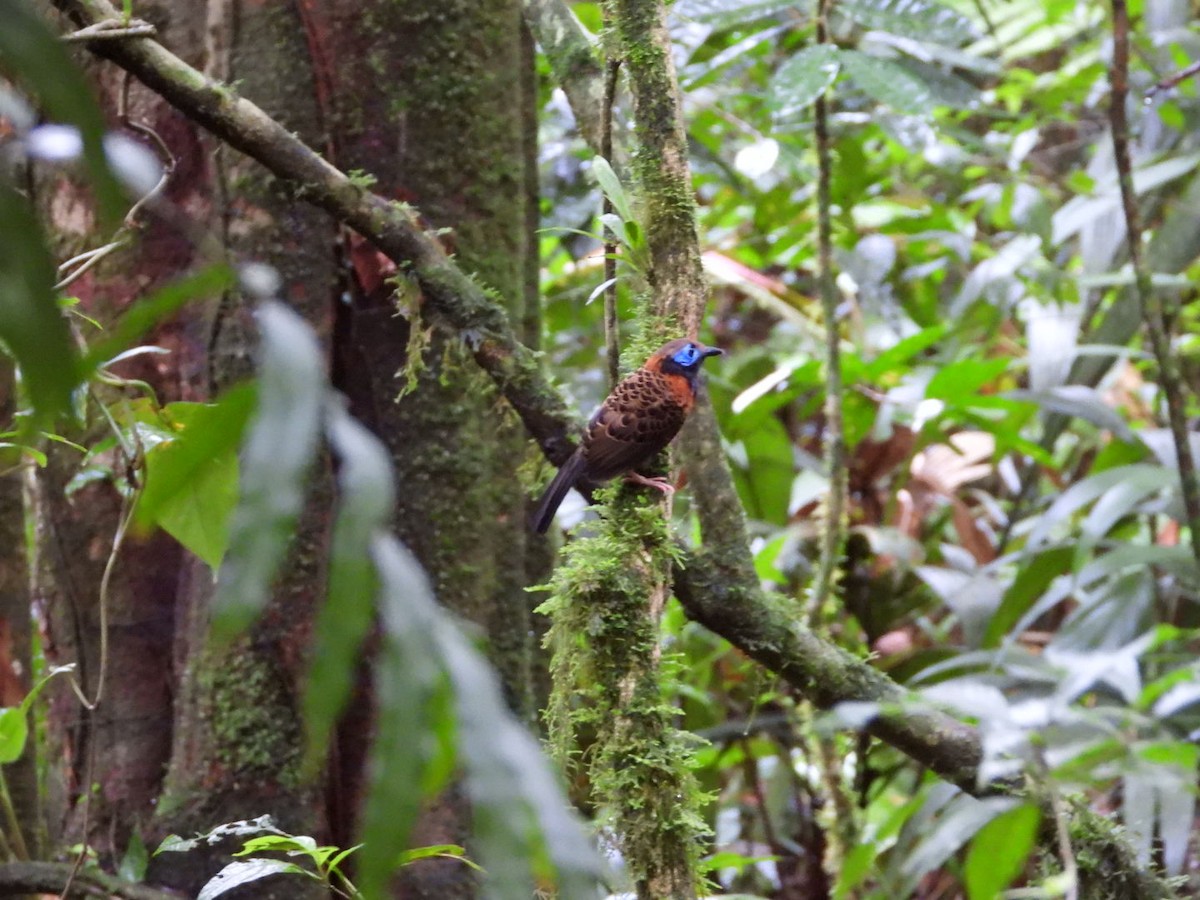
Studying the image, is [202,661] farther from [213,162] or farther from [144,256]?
[213,162]

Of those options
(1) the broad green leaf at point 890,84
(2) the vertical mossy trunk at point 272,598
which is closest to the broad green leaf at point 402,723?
(2) the vertical mossy trunk at point 272,598

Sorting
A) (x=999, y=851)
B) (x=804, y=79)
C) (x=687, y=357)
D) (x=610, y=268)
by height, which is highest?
(x=804, y=79)

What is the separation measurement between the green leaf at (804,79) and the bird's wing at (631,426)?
90 cm

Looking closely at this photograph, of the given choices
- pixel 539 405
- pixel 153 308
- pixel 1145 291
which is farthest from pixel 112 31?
pixel 1145 291

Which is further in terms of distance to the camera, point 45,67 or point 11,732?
point 11,732

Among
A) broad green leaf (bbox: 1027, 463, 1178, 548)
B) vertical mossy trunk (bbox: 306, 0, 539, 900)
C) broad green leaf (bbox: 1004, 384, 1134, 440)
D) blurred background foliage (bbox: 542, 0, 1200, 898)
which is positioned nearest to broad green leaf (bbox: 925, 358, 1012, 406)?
blurred background foliage (bbox: 542, 0, 1200, 898)

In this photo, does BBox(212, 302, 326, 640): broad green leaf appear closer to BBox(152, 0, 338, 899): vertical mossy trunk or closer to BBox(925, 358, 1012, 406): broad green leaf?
BBox(152, 0, 338, 899): vertical mossy trunk

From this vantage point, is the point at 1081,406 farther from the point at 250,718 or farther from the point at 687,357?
the point at 250,718

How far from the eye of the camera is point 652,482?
1.78m

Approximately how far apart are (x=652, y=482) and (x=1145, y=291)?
178 centimetres

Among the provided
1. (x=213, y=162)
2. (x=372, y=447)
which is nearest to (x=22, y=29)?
(x=372, y=447)

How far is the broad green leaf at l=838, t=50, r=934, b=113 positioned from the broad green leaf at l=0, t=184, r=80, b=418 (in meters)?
2.52

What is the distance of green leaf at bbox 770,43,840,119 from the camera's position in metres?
2.44

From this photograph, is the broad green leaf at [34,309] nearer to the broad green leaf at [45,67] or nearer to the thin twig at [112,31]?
the broad green leaf at [45,67]
